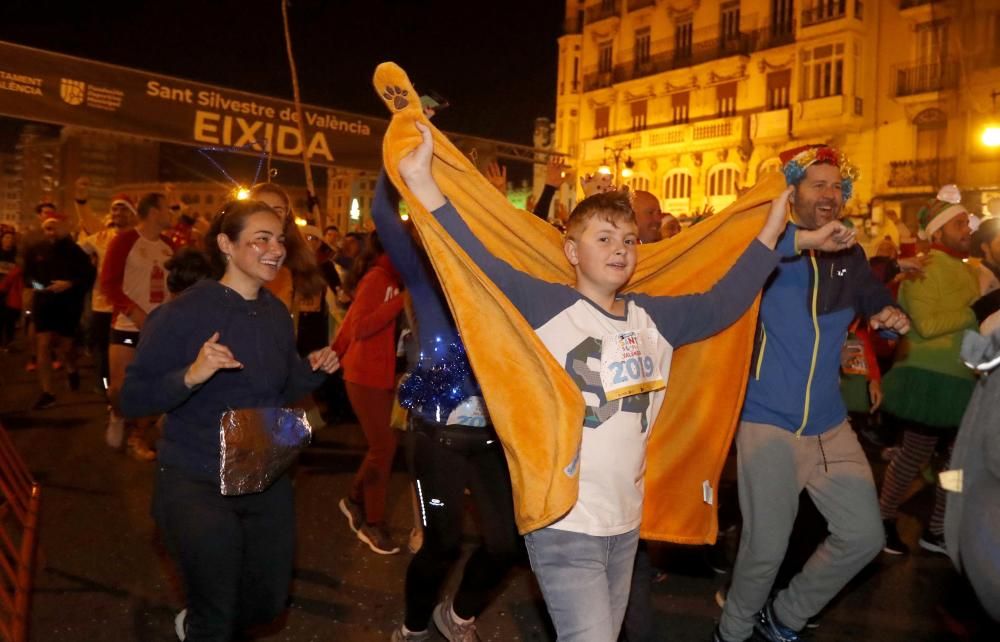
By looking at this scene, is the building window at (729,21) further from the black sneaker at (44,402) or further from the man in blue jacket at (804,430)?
the man in blue jacket at (804,430)

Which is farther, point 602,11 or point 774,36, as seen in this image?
point 602,11

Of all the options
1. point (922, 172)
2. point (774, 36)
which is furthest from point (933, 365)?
point (774, 36)

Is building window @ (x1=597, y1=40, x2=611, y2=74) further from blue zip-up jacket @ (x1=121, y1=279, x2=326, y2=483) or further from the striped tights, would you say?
blue zip-up jacket @ (x1=121, y1=279, x2=326, y2=483)

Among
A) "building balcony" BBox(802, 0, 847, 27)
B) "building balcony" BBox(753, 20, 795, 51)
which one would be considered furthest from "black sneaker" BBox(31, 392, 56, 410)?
"building balcony" BBox(753, 20, 795, 51)

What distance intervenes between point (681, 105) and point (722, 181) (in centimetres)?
506

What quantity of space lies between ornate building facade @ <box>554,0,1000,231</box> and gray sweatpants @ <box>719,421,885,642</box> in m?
25.2

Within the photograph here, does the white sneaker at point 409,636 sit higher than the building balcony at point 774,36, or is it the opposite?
the building balcony at point 774,36

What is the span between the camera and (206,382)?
3.49 m

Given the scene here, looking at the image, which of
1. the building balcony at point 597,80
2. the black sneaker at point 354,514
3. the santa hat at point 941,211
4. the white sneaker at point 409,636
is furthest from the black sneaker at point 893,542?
the building balcony at point 597,80

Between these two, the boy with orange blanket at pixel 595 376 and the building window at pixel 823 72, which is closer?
the boy with orange blanket at pixel 595 376

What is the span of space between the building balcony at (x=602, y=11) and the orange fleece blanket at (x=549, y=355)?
45.1 metres

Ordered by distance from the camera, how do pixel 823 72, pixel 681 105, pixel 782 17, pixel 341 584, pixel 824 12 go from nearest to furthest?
pixel 341 584, pixel 824 12, pixel 823 72, pixel 782 17, pixel 681 105

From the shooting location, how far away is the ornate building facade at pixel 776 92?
1198 inches

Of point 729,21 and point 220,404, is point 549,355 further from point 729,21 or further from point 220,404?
point 729,21
